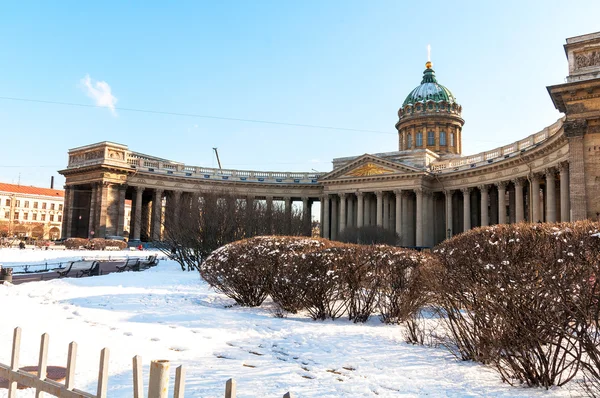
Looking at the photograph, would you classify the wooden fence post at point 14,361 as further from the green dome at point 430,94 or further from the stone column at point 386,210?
the green dome at point 430,94

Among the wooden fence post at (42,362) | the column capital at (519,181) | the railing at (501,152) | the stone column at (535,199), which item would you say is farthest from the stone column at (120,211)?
the wooden fence post at (42,362)

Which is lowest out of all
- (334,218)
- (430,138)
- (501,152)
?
(334,218)

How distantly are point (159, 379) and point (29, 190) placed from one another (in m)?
132

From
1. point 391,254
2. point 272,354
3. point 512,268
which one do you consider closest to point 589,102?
point 391,254

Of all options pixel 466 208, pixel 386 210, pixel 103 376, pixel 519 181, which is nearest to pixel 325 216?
pixel 386 210

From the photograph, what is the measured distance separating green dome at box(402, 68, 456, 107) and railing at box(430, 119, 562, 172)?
63.3 feet

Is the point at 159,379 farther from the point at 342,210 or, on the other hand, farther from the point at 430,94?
the point at 430,94

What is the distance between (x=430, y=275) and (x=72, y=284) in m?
15.0

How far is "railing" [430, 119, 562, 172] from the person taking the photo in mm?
→ 38050

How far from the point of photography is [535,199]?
40.6m

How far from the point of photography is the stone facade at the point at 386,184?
47219 mm

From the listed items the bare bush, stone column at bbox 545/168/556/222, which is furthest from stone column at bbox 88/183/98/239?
stone column at bbox 545/168/556/222

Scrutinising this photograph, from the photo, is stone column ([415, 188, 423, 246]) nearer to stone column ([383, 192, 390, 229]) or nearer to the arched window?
stone column ([383, 192, 390, 229])

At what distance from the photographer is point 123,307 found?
1332cm
